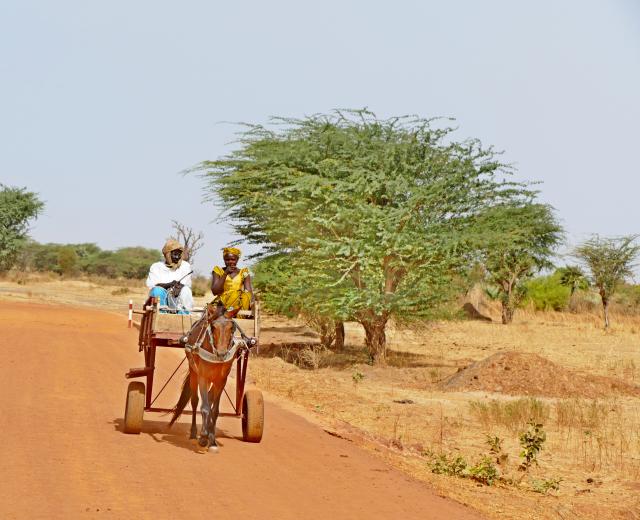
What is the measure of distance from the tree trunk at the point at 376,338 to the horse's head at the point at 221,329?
1719cm

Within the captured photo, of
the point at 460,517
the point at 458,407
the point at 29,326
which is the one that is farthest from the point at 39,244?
the point at 460,517

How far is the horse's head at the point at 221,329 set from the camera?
10.6 metres

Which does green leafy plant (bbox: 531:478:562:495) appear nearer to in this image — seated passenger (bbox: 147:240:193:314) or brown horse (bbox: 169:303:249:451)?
brown horse (bbox: 169:303:249:451)

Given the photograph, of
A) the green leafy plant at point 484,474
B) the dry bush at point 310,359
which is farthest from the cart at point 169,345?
the dry bush at point 310,359

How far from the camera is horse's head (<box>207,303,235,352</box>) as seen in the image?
1061 cm

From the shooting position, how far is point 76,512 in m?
7.72

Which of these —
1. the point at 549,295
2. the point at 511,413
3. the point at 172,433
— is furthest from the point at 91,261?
the point at 172,433

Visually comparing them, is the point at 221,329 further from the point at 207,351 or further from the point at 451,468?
the point at 451,468

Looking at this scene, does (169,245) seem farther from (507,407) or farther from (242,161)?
(242,161)

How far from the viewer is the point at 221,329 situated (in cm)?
1060

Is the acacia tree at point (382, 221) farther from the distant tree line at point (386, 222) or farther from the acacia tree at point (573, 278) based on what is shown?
the acacia tree at point (573, 278)

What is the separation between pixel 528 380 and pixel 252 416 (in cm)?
1246

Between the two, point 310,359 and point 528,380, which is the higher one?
point 528,380

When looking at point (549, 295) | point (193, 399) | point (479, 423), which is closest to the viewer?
point (193, 399)
